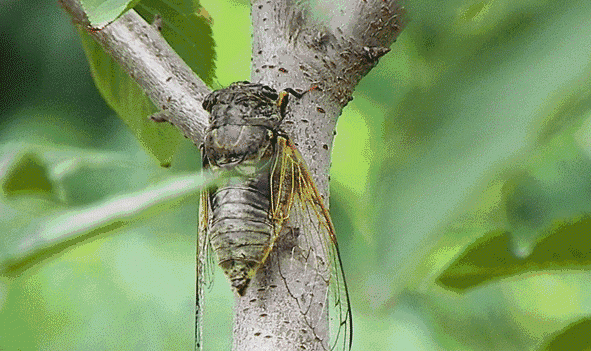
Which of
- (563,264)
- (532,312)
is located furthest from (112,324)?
(563,264)

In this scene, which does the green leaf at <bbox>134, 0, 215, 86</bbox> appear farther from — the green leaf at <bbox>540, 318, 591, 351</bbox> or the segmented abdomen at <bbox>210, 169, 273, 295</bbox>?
the green leaf at <bbox>540, 318, 591, 351</bbox>

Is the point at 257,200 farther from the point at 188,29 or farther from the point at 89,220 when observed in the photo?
the point at 89,220

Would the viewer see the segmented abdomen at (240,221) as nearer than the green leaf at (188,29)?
Yes

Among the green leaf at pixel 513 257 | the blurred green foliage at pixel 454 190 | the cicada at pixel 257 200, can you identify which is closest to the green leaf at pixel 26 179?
the blurred green foliage at pixel 454 190

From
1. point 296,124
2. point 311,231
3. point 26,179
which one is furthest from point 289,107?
point 26,179

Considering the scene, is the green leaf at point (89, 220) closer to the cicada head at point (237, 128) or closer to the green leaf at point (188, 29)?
the cicada head at point (237, 128)
